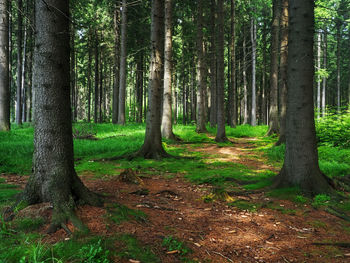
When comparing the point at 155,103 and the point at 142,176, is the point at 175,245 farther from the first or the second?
the point at 155,103

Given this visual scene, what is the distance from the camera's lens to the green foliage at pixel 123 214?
10.8 feet

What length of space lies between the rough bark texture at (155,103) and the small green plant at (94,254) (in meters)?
6.36

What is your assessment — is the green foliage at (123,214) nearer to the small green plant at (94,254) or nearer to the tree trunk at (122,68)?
the small green plant at (94,254)

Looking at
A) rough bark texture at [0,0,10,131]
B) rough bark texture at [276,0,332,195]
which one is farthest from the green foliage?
rough bark texture at [0,0,10,131]

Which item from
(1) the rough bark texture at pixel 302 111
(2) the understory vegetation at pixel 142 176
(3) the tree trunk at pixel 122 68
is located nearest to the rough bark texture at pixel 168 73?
(2) the understory vegetation at pixel 142 176

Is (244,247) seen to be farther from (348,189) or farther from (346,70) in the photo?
(346,70)

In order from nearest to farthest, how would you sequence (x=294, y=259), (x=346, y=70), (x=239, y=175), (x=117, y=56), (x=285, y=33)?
(x=294, y=259) < (x=239, y=175) < (x=285, y=33) < (x=117, y=56) < (x=346, y=70)

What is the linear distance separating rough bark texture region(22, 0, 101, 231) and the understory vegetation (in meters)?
0.50

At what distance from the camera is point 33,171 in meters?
3.42

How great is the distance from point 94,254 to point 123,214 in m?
1.14

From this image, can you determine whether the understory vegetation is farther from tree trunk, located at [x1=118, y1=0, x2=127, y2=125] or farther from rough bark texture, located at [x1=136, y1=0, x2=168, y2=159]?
tree trunk, located at [x1=118, y1=0, x2=127, y2=125]

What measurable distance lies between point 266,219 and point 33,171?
3.54m

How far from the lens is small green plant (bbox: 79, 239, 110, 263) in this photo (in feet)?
7.48

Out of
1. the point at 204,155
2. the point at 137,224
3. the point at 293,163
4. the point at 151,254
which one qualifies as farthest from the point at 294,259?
the point at 204,155
